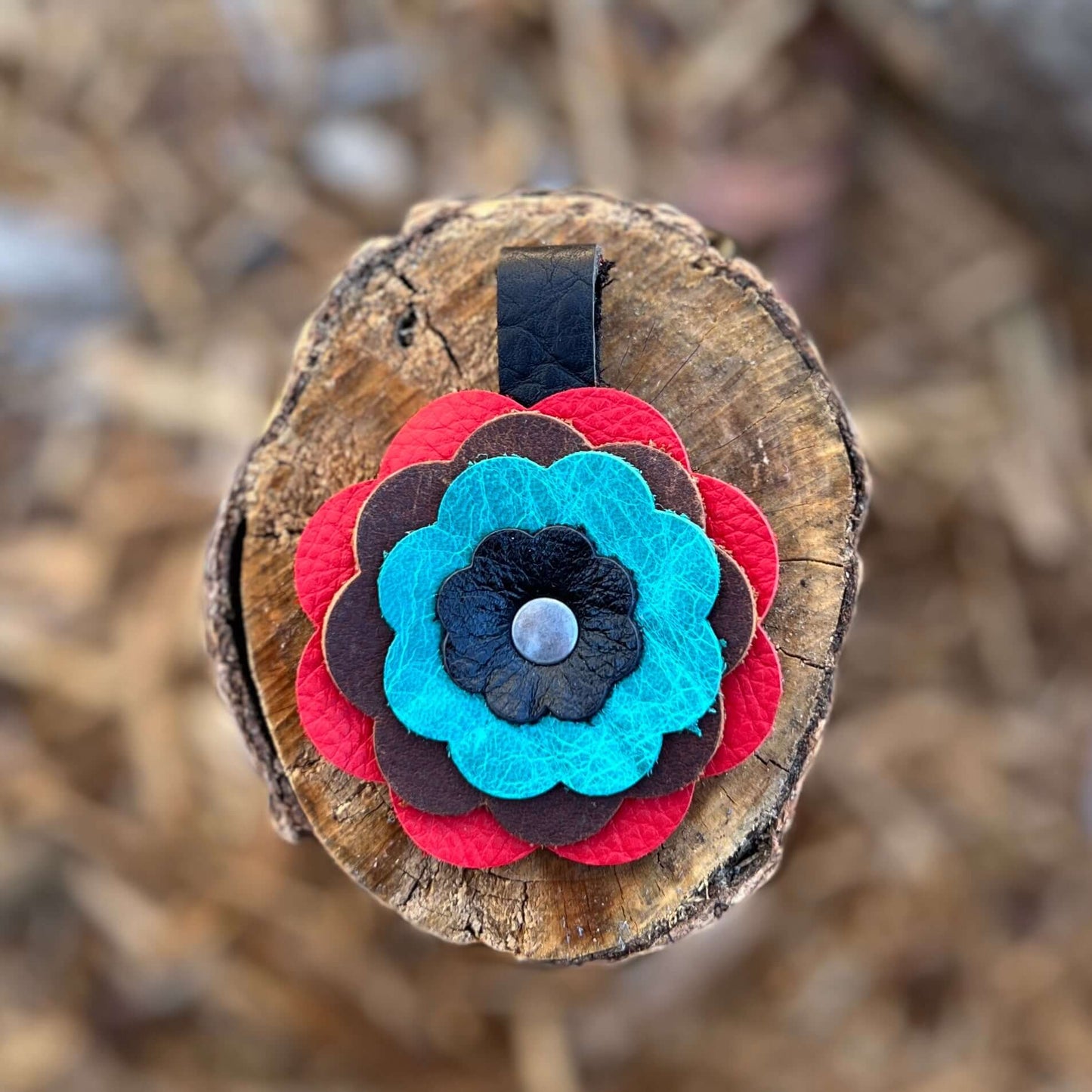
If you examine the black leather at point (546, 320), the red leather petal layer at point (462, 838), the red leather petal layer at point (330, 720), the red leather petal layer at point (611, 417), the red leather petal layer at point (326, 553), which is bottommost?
the red leather petal layer at point (462, 838)

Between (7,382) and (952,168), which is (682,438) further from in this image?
(7,382)

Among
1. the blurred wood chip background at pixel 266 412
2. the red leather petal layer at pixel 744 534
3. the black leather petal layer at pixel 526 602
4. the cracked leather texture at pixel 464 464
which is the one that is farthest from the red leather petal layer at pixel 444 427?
the blurred wood chip background at pixel 266 412

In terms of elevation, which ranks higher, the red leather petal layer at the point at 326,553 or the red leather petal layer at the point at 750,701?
the red leather petal layer at the point at 326,553

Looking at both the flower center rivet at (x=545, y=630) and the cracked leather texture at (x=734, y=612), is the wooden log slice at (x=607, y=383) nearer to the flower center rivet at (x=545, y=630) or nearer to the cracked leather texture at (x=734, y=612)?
the cracked leather texture at (x=734, y=612)

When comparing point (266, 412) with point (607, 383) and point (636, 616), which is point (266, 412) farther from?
point (636, 616)

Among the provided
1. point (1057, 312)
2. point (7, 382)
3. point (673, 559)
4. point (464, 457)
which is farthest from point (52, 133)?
point (1057, 312)

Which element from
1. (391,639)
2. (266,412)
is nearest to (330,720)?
(391,639)

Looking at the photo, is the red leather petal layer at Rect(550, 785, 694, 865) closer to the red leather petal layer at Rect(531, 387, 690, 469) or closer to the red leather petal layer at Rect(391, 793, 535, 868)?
the red leather petal layer at Rect(391, 793, 535, 868)
